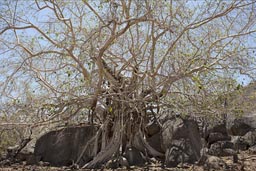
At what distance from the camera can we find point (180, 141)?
34.0 feet

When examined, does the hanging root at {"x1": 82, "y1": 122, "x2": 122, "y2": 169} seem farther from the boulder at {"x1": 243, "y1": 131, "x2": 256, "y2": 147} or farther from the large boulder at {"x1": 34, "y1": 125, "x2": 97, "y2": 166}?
the boulder at {"x1": 243, "y1": 131, "x2": 256, "y2": 147}

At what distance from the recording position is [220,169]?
863cm

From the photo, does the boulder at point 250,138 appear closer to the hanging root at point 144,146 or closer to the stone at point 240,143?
the stone at point 240,143

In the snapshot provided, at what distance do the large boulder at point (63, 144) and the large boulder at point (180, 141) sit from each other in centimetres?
275

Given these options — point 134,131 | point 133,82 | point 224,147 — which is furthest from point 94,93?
point 224,147

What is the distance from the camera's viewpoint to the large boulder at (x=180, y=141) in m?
10.0

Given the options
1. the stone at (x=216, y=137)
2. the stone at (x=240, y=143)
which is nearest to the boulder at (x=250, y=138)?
the stone at (x=240, y=143)

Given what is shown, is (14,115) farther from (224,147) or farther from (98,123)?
(224,147)

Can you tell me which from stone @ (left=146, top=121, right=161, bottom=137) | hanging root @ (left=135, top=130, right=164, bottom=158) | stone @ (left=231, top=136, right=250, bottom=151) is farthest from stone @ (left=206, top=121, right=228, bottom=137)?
hanging root @ (left=135, top=130, right=164, bottom=158)

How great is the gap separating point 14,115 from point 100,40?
3.36 metres

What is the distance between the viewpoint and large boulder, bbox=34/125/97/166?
40.3ft

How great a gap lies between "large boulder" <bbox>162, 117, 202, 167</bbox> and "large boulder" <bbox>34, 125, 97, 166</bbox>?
9.01 ft

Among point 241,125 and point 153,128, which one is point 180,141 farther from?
point 241,125

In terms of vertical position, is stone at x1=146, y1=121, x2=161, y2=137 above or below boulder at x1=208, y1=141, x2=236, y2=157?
above
